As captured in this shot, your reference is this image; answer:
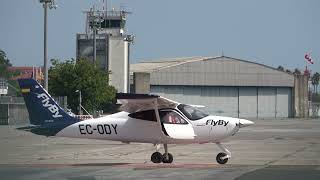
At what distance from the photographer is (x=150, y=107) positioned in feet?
67.7

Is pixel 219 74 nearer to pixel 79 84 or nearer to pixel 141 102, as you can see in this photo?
pixel 79 84

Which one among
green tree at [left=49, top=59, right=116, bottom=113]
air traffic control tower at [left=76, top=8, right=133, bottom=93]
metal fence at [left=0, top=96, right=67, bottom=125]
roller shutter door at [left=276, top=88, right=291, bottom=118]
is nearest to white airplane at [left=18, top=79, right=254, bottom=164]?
green tree at [left=49, top=59, right=116, bottom=113]

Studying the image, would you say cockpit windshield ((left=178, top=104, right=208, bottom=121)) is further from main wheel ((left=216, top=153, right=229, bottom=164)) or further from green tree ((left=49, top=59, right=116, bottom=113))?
green tree ((left=49, top=59, right=116, bottom=113))

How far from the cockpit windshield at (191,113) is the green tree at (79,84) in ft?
116

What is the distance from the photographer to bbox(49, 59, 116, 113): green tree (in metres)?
56.2

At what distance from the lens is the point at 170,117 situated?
67.3ft

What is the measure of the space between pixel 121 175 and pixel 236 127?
5559 mm

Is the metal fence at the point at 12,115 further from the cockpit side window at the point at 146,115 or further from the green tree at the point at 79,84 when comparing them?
the cockpit side window at the point at 146,115

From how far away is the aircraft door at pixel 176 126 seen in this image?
20.3 meters

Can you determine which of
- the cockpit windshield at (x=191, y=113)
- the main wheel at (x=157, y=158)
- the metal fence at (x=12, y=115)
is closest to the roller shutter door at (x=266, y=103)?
the metal fence at (x=12, y=115)

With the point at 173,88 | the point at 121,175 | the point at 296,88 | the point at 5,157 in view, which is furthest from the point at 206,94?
the point at 121,175

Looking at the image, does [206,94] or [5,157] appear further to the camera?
[206,94]

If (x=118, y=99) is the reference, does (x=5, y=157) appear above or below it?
below

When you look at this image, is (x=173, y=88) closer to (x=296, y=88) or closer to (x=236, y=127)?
(x=296, y=88)
